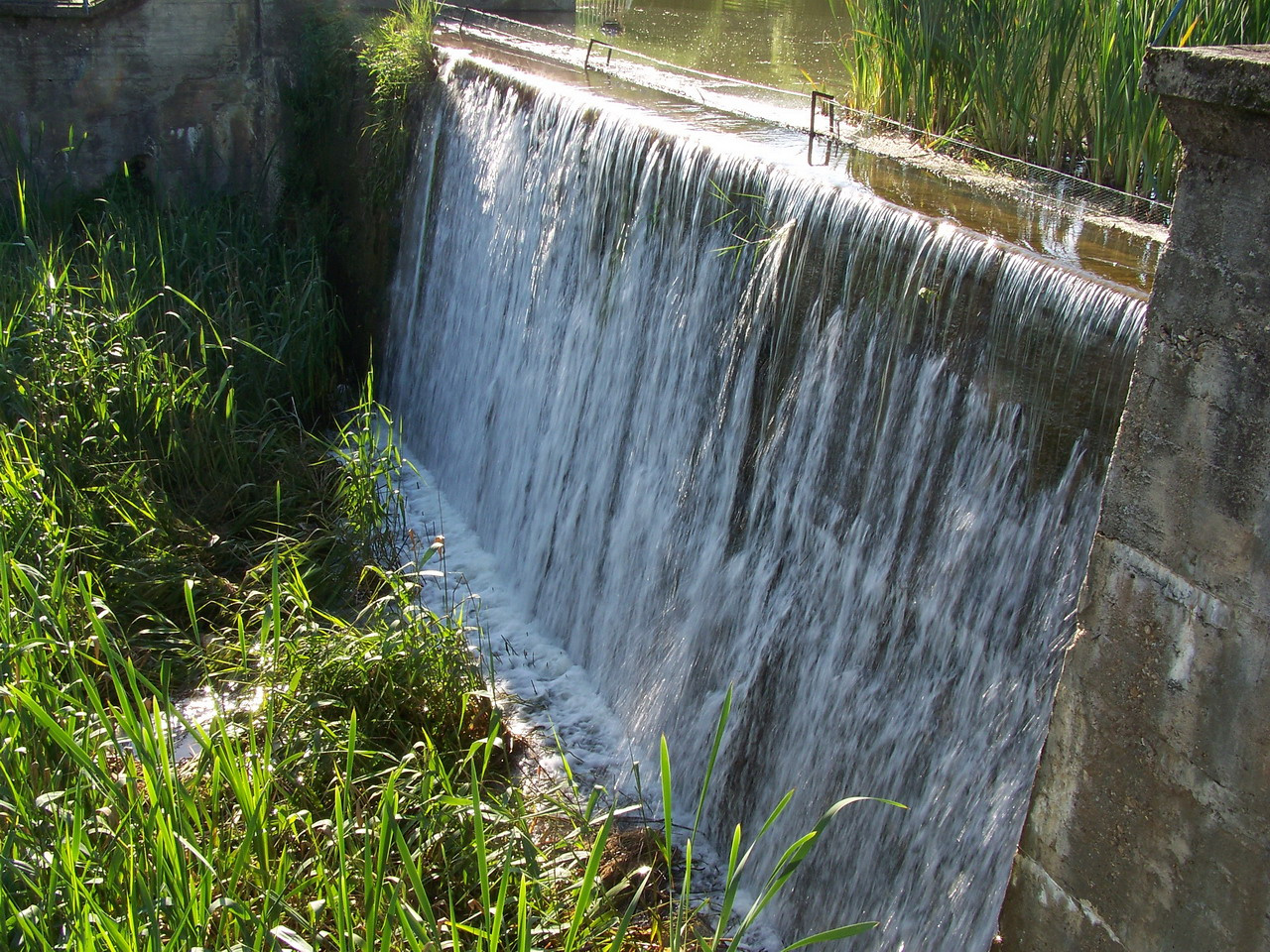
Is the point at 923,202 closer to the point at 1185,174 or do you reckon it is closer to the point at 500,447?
the point at 1185,174

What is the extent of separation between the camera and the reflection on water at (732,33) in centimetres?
973

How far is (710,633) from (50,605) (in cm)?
251

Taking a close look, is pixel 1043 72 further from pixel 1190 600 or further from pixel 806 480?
pixel 1190 600

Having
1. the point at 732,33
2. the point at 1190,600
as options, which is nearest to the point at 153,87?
the point at 732,33

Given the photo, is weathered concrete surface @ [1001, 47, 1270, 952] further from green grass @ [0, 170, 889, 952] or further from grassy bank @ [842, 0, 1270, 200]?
grassy bank @ [842, 0, 1270, 200]

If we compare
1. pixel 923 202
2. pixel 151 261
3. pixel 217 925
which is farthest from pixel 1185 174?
pixel 151 261

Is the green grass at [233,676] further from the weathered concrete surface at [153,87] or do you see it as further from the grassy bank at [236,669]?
the weathered concrete surface at [153,87]

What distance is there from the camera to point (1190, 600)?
2305 millimetres

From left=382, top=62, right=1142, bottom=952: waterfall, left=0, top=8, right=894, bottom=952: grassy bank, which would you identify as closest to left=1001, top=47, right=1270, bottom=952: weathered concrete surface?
left=0, top=8, right=894, bottom=952: grassy bank

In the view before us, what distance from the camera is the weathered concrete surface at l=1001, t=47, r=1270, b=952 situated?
7.01ft

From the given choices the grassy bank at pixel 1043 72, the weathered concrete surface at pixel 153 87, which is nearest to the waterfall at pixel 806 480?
the grassy bank at pixel 1043 72

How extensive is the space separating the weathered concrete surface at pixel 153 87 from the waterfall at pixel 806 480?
4.08 metres

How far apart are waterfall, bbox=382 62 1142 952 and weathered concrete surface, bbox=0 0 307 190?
4.08 m

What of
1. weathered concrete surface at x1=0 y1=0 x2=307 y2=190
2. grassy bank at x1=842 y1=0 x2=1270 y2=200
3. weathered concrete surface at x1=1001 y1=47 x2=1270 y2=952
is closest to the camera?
weathered concrete surface at x1=1001 y1=47 x2=1270 y2=952
